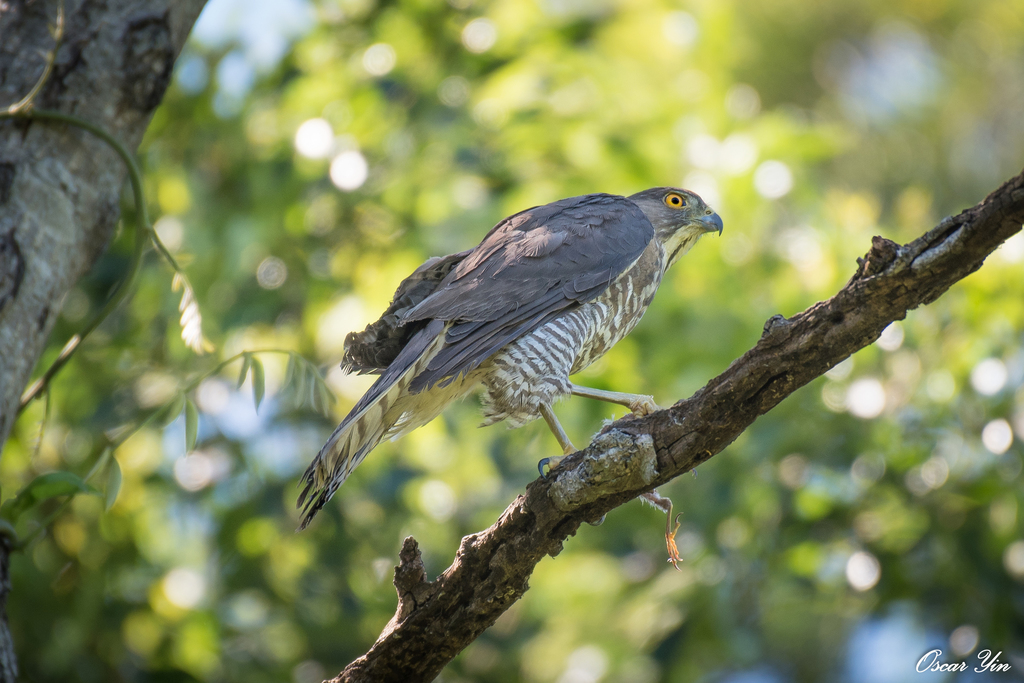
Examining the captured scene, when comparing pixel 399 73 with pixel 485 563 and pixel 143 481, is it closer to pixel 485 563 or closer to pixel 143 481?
pixel 143 481

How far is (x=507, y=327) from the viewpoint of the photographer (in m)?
3.12

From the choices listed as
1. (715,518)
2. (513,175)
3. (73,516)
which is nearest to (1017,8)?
(513,175)

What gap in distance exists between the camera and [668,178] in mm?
5441

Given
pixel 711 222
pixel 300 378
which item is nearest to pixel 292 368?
pixel 300 378

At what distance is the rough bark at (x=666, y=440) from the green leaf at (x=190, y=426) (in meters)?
0.79

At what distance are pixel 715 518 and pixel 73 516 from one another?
4.17m

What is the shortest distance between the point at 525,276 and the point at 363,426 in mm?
847

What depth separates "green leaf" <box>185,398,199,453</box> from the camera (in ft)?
8.93

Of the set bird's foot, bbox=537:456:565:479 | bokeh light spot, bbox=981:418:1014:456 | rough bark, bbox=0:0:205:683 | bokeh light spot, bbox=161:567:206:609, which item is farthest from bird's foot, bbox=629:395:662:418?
bokeh light spot, bbox=161:567:206:609

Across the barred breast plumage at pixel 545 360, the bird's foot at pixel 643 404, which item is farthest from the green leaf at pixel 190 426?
the bird's foot at pixel 643 404

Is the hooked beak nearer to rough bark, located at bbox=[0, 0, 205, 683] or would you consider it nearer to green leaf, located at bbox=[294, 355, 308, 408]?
green leaf, located at bbox=[294, 355, 308, 408]

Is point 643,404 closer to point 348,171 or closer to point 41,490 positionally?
point 41,490

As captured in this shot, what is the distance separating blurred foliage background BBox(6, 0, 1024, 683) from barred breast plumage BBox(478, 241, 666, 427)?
1135 mm
